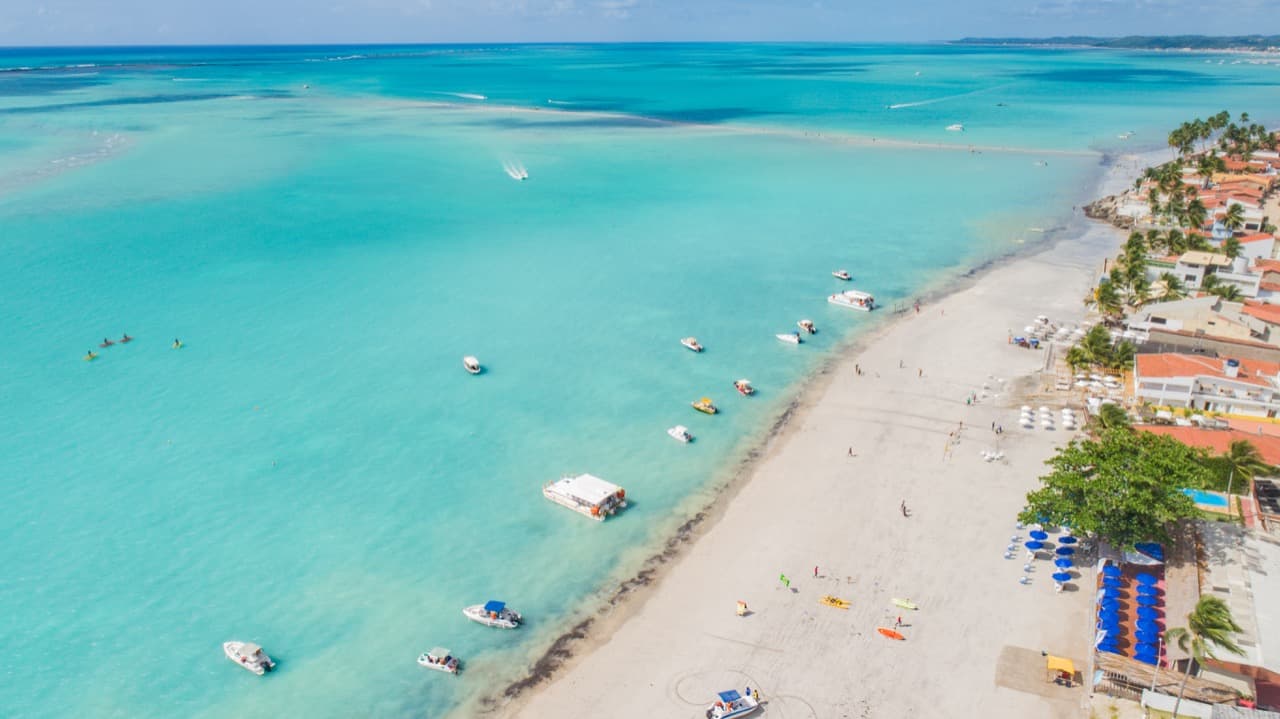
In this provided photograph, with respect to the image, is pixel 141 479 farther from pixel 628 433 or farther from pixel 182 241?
pixel 182 241

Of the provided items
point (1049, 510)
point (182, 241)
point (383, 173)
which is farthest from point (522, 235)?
point (1049, 510)

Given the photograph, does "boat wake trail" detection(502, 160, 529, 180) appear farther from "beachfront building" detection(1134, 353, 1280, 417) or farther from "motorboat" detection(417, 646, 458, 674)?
"motorboat" detection(417, 646, 458, 674)

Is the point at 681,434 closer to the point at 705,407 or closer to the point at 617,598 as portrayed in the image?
the point at 705,407

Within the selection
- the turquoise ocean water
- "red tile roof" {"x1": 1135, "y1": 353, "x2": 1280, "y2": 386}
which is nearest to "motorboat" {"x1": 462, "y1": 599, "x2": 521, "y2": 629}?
the turquoise ocean water

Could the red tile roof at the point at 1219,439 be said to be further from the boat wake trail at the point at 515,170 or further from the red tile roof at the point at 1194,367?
the boat wake trail at the point at 515,170

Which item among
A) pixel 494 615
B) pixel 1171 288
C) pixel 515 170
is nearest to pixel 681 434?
pixel 494 615

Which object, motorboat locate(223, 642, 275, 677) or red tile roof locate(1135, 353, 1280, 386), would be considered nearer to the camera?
motorboat locate(223, 642, 275, 677)

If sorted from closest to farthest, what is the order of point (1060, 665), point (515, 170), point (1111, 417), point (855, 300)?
point (1060, 665) < point (1111, 417) < point (855, 300) < point (515, 170)
